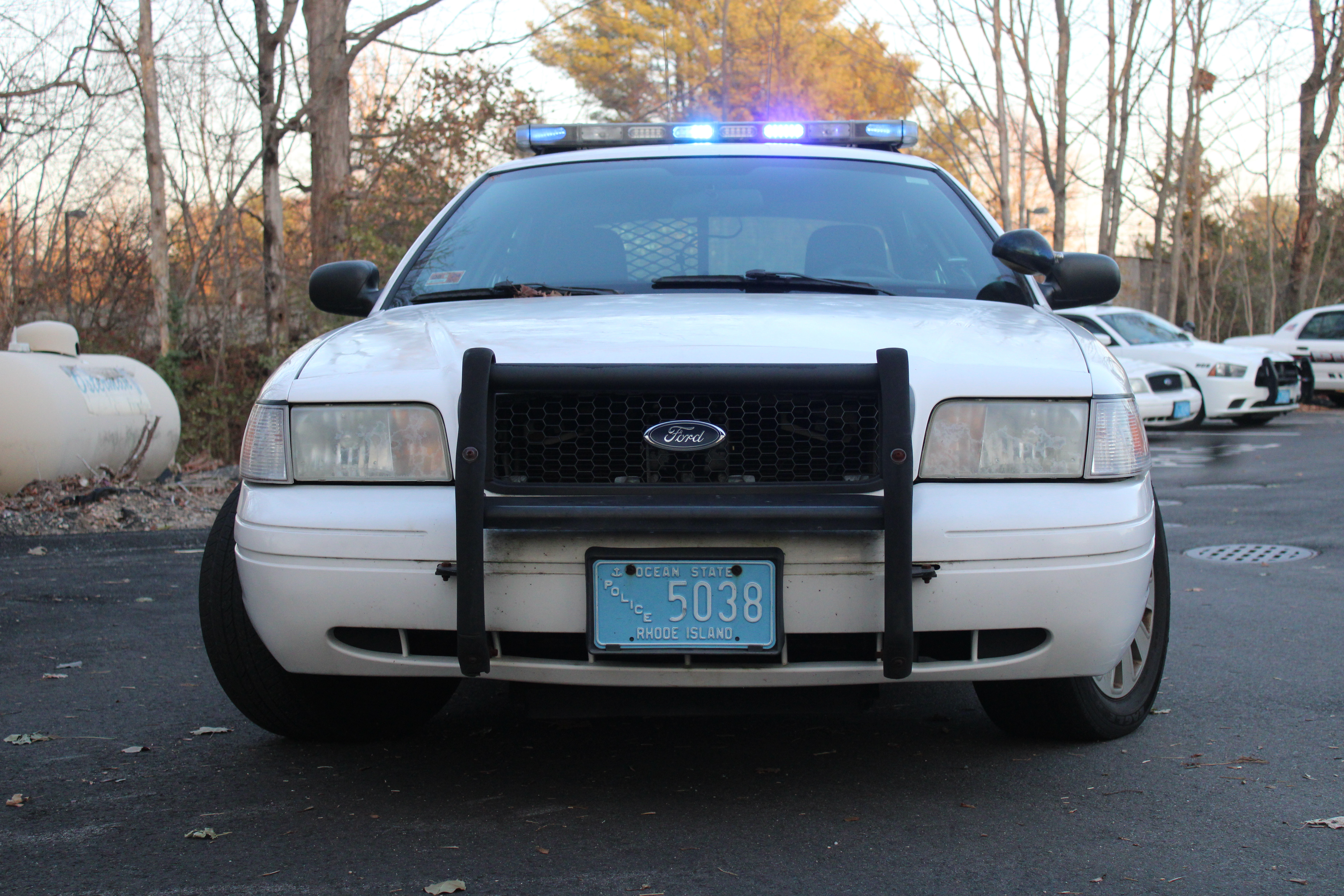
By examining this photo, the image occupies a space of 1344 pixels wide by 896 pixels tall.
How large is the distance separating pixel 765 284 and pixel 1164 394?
14.1 meters

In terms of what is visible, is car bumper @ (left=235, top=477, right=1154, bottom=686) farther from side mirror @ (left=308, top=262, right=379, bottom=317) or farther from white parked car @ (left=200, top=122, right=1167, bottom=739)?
side mirror @ (left=308, top=262, right=379, bottom=317)

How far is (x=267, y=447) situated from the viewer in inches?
108

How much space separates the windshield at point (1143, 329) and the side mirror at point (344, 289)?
1469 centimetres

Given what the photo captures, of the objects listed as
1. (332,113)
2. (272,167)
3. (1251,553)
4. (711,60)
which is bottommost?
(1251,553)

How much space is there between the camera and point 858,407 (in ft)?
8.45

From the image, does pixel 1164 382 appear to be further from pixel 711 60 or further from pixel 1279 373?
pixel 711 60

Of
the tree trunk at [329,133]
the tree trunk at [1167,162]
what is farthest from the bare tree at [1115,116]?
the tree trunk at [329,133]

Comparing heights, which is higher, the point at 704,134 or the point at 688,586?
the point at 704,134

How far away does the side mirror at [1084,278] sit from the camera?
12.3 ft

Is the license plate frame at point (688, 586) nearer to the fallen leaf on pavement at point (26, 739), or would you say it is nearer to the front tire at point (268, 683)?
the front tire at point (268, 683)

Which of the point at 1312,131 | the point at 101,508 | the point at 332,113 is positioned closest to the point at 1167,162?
the point at 1312,131

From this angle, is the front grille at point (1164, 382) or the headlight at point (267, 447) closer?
the headlight at point (267, 447)

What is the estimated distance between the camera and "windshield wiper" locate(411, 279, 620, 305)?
3.43 m

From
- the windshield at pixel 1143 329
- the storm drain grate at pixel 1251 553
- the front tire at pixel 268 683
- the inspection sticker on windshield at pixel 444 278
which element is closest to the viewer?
the front tire at pixel 268 683
